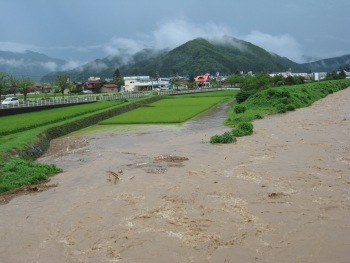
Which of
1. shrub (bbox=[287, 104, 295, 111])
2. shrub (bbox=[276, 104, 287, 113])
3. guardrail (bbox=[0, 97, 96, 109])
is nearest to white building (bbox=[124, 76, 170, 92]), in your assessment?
guardrail (bbox=[0, 97, 96, 109])

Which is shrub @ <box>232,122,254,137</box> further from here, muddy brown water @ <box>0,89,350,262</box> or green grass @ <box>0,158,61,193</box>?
green grass @ <box>0,158,61,193</box>

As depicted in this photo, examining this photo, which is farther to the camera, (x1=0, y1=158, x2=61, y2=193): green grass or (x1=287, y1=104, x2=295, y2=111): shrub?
(x1=287, y1=104, x2=295, y2=111): shrub

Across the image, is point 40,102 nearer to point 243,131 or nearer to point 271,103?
point 271,103

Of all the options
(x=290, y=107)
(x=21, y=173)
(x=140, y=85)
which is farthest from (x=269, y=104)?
(x=140, y=85)

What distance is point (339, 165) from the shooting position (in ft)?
44.7

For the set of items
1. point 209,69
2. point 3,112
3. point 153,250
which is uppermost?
point 209,69

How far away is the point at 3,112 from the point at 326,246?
112 feet

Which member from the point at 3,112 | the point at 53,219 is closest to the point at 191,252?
the point at 53,219

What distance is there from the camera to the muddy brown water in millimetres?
7902

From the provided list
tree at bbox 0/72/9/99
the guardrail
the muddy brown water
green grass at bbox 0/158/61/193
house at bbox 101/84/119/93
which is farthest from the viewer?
house at bbox 101/84/119/93

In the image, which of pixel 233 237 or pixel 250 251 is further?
pixel 233 237

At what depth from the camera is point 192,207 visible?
1025 centimetres

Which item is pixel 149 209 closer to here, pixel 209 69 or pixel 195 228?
pixel 195 228

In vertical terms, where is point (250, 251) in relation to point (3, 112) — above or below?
below
